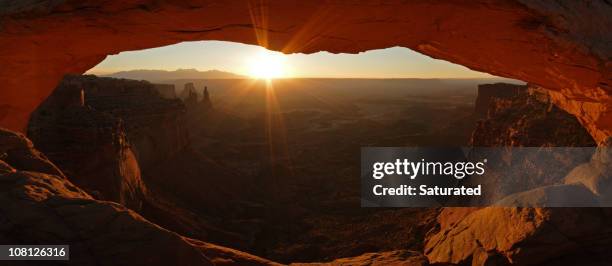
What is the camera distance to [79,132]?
1352 centimetres

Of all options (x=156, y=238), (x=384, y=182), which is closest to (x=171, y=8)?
(x=156, y=238)

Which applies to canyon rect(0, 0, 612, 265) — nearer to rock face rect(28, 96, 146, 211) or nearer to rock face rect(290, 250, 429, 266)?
rock face rect(290, 250, 429, 266)

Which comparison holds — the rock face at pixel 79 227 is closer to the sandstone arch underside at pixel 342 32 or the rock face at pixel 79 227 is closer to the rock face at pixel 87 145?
the sandstone arch underside at pixel 342 32

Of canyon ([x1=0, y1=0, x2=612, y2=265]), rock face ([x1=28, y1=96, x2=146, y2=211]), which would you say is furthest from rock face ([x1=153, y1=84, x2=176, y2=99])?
canyon ([x1=0, y1=0, x2=612, y2=265])

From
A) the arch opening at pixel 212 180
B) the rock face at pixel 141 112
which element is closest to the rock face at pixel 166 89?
the arch opening at pixel 212 180

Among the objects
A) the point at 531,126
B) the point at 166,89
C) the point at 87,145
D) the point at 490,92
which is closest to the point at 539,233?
the point at 531,126

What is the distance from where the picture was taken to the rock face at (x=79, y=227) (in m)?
4.27

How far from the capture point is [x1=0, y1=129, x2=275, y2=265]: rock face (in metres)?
4.27

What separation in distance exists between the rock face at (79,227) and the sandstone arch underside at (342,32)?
233cm

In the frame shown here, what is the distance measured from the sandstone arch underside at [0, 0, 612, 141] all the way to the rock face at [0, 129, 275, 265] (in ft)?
7.66

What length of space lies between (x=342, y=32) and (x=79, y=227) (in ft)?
15.6

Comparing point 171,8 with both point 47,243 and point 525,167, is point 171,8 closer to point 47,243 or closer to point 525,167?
point 47,243

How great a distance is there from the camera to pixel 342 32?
6.55 m

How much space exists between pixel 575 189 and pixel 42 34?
29.3 ft
